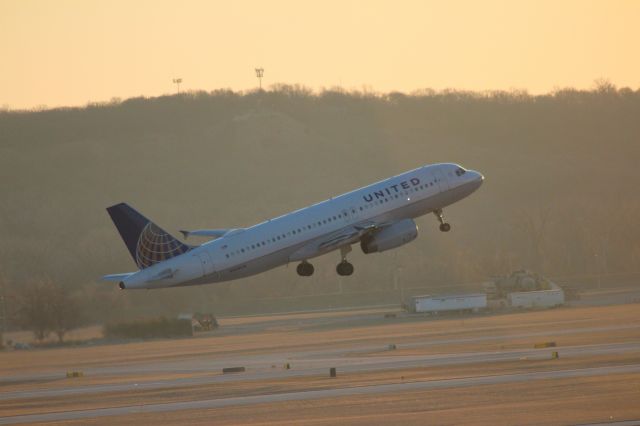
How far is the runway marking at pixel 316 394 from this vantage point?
70.0 m

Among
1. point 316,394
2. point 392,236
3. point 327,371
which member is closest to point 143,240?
point 327,371

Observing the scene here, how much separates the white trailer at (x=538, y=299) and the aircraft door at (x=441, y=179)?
56305mm

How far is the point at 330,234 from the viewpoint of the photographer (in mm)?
87125

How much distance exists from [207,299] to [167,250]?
209ft

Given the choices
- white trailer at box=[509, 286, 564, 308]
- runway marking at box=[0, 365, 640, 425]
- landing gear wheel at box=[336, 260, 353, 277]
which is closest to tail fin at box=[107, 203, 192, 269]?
landing gear wheel at box=[336, 260, 353, 277]

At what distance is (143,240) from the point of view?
86375mm

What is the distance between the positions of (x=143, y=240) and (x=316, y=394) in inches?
760

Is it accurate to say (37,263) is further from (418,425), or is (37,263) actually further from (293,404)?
(418,425)

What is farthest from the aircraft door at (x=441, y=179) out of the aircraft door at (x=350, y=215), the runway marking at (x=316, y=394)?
the runway marking at (x=316, y=394)

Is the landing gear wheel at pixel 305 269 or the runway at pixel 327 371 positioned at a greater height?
the landing gear wheel at pixel 305 269

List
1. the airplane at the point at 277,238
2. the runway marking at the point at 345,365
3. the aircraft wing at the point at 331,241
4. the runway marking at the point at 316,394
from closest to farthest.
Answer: the runway marking at the point at 316,394
the runway marking at the point at 345,365
the airplane at the point at 277,238
the aircraft wing at the point at 331,241

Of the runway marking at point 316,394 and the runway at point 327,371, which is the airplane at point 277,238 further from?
the runway marking at point 316,394

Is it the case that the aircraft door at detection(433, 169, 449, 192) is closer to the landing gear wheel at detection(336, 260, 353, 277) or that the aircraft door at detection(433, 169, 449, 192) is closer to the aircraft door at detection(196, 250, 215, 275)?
the landing gear wheel at detection(336, 260, 353, 277)

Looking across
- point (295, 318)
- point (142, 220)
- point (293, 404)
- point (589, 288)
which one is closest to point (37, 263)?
point (295, 318)
